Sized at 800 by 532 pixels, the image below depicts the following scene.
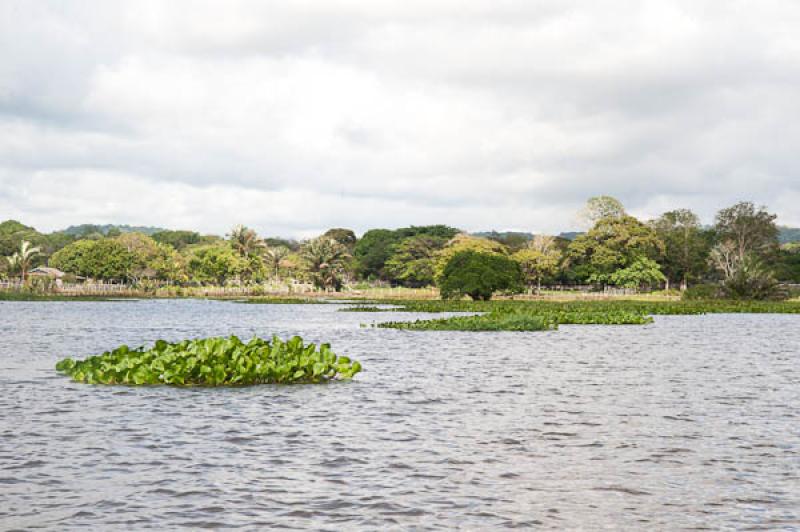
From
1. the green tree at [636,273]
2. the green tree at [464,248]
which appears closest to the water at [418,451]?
the green tree at [464,248]

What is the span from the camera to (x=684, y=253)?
118 metres

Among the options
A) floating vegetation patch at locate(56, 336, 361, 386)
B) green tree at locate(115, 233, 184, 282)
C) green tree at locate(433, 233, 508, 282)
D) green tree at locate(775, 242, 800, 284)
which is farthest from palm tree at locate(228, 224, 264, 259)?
floating vegetation patch at locate(56, 336, 361, 386)

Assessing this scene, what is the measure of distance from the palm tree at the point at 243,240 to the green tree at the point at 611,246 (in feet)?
169

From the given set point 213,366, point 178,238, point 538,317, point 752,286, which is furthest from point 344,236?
point 213,366

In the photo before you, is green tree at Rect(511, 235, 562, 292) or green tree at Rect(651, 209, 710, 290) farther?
green tree at Rect(651, 209, 710, 290)

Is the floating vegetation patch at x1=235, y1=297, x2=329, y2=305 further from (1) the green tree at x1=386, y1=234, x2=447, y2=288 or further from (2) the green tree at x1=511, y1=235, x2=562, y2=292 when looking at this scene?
(2) the green tree at x1=511, y1=235, x2=562, y2=292

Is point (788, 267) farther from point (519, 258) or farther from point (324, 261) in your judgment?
point (324, 261)

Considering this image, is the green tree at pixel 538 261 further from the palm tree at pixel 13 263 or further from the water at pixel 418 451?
the water at pixel 418 451

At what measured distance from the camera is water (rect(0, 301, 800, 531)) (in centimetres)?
1033

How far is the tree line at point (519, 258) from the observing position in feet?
341

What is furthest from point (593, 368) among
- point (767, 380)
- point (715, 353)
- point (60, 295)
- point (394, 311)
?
point (60, 295)

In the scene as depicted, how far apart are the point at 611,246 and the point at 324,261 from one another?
128ft

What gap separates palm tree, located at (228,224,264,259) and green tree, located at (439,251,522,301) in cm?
5281

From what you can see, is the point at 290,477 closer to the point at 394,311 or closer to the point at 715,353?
the point at 715,353
